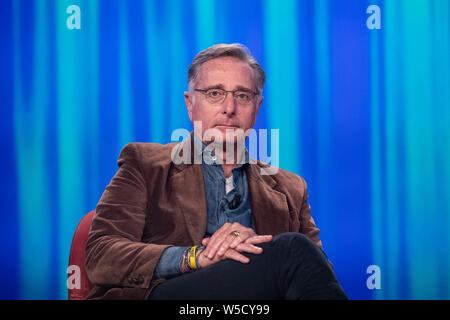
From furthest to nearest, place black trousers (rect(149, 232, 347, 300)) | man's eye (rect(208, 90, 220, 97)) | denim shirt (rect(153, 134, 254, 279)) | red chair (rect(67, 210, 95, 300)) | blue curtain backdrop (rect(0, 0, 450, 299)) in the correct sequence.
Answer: blue curtain backdrop (rect(0, 0, 450, 299))
man's eye (rect(208, 90, 220, 97))
denim shirt (rect(153, 134, 254, 279))
red chair (rect(67, 210, 95, 300))
black trousers (rect(149, 232, 347, 300))

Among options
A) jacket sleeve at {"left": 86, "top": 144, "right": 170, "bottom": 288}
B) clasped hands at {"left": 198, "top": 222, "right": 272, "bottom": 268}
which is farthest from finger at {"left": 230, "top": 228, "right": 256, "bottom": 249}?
jacket sleeve at {"left": 86, "top": 144, "right": 170, "bottom": 288}

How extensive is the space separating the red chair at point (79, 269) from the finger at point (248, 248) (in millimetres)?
625

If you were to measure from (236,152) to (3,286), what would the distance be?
1724 millimetres

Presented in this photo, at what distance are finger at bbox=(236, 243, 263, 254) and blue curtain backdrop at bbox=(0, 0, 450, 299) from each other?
4.32ft

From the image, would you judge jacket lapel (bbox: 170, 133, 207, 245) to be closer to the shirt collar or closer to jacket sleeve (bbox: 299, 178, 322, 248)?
the shirt collar

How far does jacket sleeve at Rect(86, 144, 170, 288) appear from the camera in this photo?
134cm

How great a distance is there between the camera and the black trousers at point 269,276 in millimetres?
1157

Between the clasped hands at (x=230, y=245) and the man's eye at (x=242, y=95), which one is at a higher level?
the man's eye at (x=242, y=95)

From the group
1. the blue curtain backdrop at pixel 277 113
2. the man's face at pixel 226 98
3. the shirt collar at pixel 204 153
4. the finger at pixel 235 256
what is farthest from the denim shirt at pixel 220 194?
the blue curtain backdrop at pixel 277 113

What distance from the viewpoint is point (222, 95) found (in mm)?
1757

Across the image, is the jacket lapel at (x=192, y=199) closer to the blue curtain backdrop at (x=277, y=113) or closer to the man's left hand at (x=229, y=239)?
the man's left hand at (x=229, y=239)

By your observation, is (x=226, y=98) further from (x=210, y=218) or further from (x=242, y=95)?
(x=210, y=218)

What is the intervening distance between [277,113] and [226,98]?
0.83 metres

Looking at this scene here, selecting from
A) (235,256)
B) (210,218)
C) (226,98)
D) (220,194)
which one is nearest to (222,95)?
(226,98)
